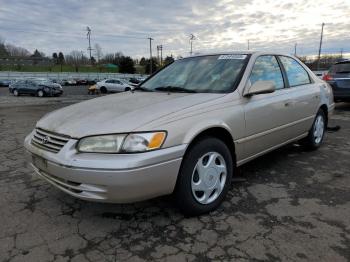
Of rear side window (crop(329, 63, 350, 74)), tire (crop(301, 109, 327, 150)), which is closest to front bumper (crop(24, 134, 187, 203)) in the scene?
tire (crop(301, 109, 327, 150))

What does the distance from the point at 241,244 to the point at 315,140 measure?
3334 mm

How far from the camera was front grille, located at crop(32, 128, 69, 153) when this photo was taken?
280cm

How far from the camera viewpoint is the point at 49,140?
2.94 metres

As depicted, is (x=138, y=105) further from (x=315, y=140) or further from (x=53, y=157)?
(x=315, y=140)

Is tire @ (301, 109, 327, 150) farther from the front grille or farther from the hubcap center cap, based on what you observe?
the front grille

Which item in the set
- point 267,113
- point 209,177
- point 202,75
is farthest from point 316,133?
point 209,177

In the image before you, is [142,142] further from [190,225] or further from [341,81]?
[341,81]

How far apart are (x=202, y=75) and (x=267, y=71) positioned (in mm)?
902

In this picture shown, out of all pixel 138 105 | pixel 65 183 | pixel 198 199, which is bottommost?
pixel 198 199

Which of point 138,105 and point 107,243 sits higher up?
point 138,105

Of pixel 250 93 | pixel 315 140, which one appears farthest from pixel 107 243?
pixel 315 140

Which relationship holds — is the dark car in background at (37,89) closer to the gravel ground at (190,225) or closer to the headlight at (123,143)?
the gravel ground at (190,225)

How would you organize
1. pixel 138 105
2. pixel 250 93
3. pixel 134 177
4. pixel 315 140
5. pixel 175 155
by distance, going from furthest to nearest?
1. pixel 315 140
2. pixel 250 93
3. pixel 138 105
4. pixel 175 155
5. pixel 134 177

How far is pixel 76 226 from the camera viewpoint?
2.93 m
